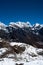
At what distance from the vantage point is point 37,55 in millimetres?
19172

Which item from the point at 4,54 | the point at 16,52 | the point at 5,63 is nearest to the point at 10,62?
the point at 5,63

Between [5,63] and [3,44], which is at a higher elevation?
[3,44]

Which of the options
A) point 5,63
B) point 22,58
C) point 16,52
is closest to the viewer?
point 5,63

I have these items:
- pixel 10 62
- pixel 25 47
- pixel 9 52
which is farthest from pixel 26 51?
pixel 10 62

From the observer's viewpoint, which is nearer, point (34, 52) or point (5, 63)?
point (5, 63)

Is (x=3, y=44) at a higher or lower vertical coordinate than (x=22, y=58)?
higher

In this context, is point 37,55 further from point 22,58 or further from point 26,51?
point 22,58

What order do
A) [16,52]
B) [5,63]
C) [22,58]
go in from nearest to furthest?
[5,63] → [22,58] → [16,52]

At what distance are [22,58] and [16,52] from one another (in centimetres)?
211

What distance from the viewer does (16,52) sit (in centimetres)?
1917

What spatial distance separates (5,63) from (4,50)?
3.10 metres

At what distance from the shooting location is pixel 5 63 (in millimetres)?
14531

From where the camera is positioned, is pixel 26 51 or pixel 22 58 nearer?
pixel 22 58

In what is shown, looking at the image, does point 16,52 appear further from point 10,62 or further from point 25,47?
point 10,62
